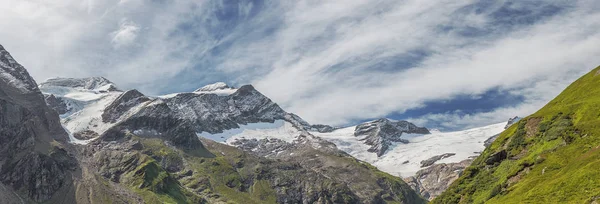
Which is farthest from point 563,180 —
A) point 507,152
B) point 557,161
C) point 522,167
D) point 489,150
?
point 489,150

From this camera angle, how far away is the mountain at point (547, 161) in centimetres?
5809

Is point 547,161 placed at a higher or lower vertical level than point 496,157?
lower

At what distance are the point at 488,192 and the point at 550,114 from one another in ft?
65.2

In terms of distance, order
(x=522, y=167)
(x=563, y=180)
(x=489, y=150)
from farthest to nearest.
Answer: (x=489, y=150) → (x=522, y=167) → (x=563, y=180)

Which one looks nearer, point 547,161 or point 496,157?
point 547,161

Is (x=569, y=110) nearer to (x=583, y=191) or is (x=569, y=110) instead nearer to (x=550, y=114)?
(x=550, y=114)

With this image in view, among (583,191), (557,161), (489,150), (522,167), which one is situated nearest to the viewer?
(583,191)

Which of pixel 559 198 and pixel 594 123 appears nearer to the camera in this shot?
pixel 559 198

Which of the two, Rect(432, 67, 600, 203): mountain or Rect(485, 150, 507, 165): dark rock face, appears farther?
Rect(485, 150, 507, 165): dark rock face

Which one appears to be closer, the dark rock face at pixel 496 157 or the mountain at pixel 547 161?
the mountain at pixel 547 161

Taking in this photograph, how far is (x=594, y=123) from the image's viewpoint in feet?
238

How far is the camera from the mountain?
2287 inches

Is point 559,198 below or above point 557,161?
below

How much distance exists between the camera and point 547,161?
72.1m
